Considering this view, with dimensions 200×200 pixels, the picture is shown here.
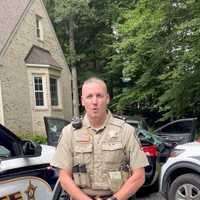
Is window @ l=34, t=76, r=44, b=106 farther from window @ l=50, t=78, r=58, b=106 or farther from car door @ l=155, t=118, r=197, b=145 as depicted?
car door @ l=155, t=118, r=197, b=145

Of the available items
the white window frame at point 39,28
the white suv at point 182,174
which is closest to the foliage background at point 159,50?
the white window frame at point 39,28

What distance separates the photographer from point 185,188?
610 centimetres

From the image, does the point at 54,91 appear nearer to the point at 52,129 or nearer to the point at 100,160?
the point at 52,129

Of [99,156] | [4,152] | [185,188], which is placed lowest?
[185,188]

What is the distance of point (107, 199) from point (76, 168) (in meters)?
0.30

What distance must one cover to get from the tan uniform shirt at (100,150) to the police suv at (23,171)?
1.05m

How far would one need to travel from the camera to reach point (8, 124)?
20125 millimetres

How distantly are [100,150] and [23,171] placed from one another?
1449 mm

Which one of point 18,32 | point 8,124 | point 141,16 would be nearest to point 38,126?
point 8,124

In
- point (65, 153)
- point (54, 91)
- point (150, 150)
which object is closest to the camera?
point (65, 153)

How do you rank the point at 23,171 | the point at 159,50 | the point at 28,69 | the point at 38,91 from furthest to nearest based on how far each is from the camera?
the point at 38,91, the point at 28,69, the point at 159,50, the point at 23,171

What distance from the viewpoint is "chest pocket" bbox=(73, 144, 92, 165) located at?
302cm

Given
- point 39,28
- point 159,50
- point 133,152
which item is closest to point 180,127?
point 159,50

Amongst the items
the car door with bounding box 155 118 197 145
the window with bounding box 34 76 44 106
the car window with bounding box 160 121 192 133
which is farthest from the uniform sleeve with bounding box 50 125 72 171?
the window with bounding box 34 76 44 106
